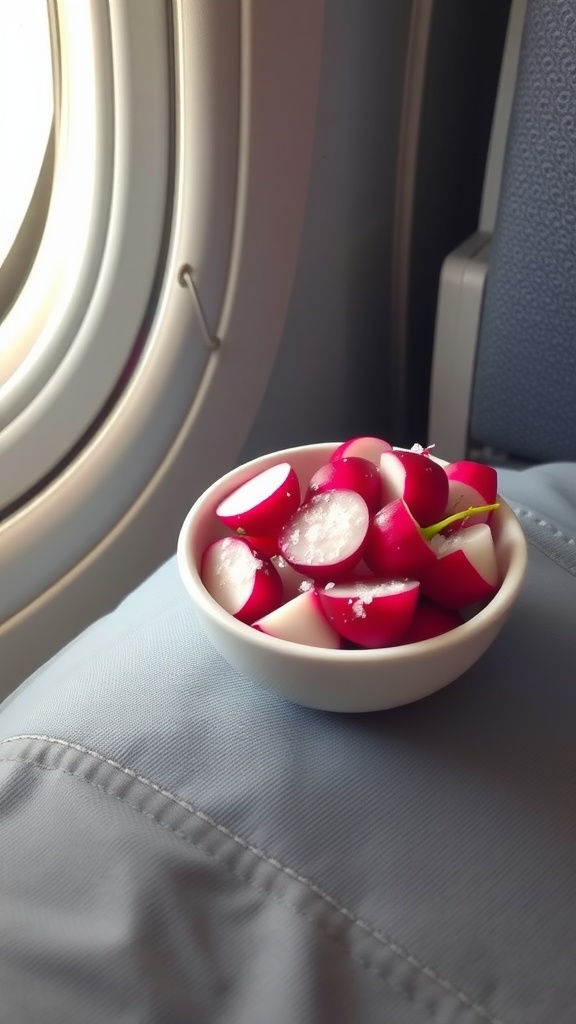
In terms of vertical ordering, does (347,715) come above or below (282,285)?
below

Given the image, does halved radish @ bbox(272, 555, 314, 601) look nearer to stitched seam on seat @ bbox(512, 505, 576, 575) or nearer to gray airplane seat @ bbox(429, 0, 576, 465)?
stitched seam on seat @ bbox(512, 505, 576, 575)

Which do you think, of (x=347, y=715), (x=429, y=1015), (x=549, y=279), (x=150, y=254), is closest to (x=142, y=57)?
(x=150, y=254)

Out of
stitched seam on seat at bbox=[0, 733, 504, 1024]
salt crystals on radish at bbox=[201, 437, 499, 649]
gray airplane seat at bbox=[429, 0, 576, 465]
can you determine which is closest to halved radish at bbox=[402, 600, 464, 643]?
salt crystals on radish at bbox=[201, 437, 499, 649]

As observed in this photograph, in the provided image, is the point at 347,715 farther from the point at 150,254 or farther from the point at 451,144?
the point at 451,144

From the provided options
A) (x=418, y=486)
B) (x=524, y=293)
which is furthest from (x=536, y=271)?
(x=418, y=486)

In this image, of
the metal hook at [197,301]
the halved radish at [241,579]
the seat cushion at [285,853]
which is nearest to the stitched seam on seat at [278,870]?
the seat cushion at [285,853]
